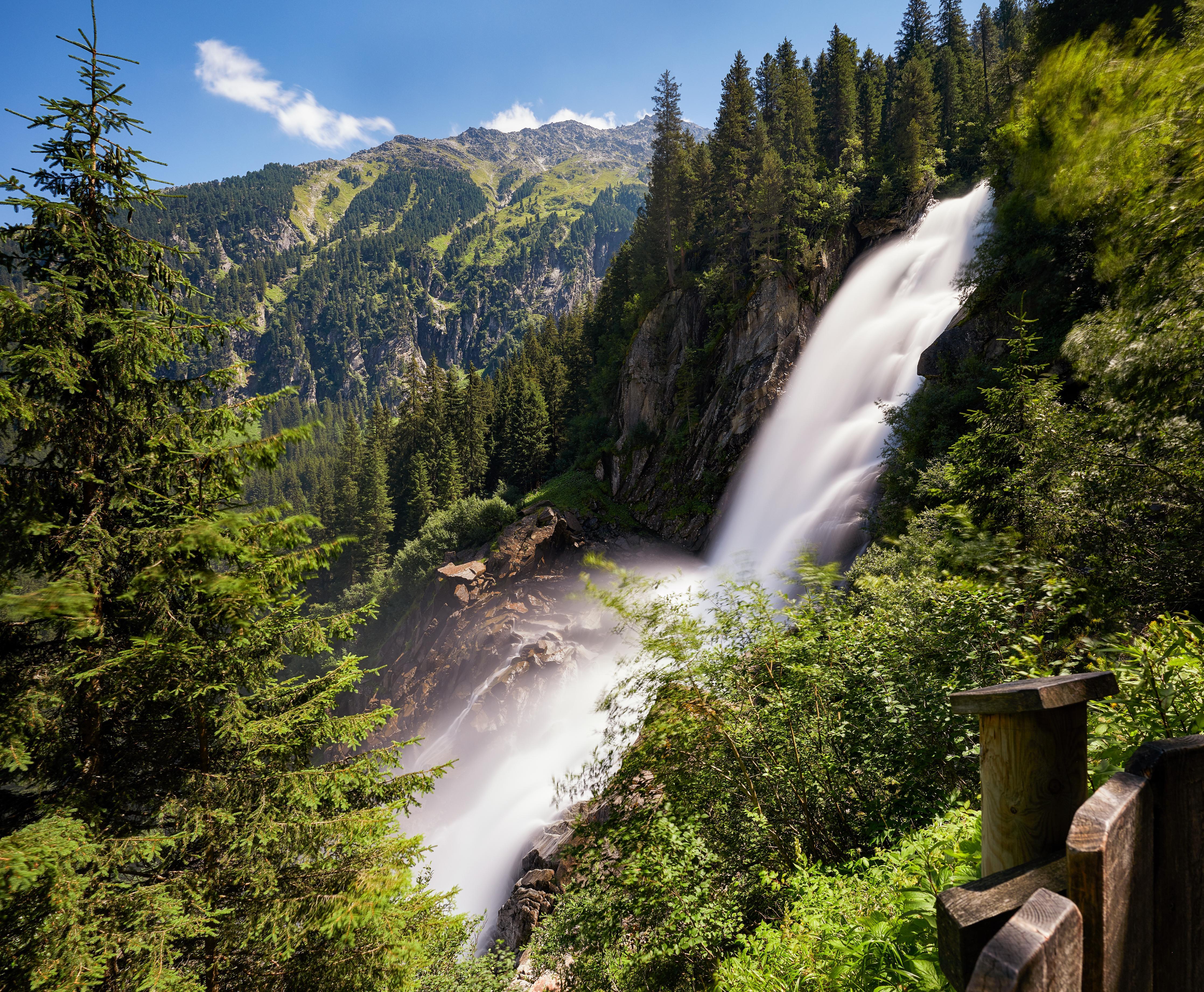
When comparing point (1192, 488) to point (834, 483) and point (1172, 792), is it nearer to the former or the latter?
point (1172, 792)

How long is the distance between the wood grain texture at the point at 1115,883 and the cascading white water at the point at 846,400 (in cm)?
1866

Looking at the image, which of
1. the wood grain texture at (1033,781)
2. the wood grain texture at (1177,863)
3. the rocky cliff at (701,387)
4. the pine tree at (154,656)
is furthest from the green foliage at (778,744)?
the rocky cliff at (701,387)

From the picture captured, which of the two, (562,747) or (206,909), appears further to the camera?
(562,747)

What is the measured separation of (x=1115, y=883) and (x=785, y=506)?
2422 cm

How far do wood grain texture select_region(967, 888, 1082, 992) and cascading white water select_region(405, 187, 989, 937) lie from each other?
18617 millimetres

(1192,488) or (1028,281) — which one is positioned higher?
(1028,281)

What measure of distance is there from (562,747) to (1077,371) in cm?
2101

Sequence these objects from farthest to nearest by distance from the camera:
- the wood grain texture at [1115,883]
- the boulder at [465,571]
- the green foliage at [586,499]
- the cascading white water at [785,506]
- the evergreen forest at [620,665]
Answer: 1. the green foliage at [586,499]
2. the boulder at [465,571]
3. the cascading white water at [785,506]
4. the evergreen forest at [620,665]
5. the wood grain texture at [1115,883]

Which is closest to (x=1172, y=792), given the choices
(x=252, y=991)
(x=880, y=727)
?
(x=880, y=727)

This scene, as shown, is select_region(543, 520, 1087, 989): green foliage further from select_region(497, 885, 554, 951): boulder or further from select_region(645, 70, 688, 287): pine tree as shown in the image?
select_region(645, 70, 688, 287): pine tree

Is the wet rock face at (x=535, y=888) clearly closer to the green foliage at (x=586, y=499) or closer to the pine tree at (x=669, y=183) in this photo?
the green foliage at (x=586, y=499)

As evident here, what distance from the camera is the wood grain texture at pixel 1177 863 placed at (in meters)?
1.02

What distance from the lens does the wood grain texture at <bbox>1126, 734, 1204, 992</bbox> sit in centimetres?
102

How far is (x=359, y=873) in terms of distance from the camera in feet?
16.7
